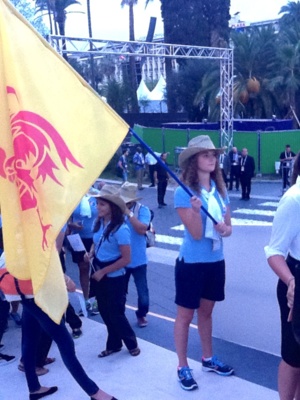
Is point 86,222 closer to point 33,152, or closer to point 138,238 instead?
point 138,238

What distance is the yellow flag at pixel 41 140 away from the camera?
3.02 meters

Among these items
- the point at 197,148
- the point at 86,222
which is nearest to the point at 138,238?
the point at 86,222

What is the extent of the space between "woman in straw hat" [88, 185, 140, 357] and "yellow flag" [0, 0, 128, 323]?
154 cm

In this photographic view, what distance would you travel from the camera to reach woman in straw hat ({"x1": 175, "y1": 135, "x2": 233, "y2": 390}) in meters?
3.95

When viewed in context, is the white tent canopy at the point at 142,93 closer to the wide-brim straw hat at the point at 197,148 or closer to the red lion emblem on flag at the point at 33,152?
the wide-brim straw hat at the point at 197,148

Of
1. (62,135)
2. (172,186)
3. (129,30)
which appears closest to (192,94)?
(129,30)

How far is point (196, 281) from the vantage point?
400cm

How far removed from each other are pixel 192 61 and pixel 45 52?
37.8 metres

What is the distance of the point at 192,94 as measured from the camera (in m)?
39.7

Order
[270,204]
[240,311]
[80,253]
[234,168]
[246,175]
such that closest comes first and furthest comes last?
[240,311] → [80,253] → [270,204] → [246,175] → [234,168]

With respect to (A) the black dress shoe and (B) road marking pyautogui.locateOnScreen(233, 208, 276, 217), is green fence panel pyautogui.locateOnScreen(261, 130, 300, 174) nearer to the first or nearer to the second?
(B) road marking pyautogui.locateOnScreen(233, 208, 276, 217)

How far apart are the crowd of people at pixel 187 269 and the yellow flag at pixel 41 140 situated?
0.82m

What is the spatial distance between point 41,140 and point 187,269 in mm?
1490

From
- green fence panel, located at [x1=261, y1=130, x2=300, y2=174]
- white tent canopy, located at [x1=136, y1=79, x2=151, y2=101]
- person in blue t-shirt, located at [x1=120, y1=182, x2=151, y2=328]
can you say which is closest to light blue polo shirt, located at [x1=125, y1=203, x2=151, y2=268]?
person in blue t-shirt, located at [x1=120, y1=182, x2=151, y2=328]
